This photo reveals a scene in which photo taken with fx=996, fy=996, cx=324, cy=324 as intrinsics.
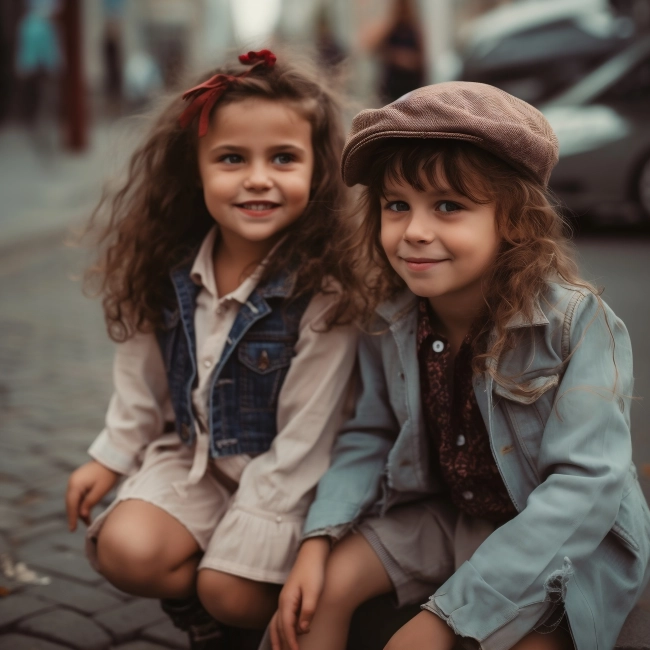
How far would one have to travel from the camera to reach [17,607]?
8.73ft

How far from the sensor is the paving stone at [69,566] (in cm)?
285

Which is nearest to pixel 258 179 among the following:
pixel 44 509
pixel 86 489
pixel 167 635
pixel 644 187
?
pixel 86 489

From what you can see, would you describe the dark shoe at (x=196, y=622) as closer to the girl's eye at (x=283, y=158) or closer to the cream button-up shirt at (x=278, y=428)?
the cream button-up shirt at (x=278, y=428)

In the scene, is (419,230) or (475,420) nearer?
(419,230)

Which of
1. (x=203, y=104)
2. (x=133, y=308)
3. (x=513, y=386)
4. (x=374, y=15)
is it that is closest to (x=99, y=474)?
(x=133, y=308)

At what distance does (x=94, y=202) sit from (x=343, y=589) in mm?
8668

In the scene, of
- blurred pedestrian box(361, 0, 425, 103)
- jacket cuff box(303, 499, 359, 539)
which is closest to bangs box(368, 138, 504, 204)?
jacket cuff box(303, 499, 359, 539)

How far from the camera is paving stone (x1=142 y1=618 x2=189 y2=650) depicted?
2.52 meters

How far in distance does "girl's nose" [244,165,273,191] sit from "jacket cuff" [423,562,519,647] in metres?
1.04

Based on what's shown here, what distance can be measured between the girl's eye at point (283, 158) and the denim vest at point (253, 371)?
0.93ft

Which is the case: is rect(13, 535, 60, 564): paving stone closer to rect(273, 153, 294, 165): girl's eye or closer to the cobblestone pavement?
the cobblestone pavement

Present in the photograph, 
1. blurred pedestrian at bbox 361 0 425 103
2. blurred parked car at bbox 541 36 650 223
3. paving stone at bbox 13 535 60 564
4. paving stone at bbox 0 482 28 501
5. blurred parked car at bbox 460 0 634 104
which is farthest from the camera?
blurred pedestrian at bbox 361 0 425 103

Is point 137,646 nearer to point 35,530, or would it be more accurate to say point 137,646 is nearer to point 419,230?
point 35,530

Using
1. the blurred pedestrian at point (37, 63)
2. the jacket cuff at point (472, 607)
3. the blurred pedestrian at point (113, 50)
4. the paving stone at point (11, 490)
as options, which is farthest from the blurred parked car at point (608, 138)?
the blurred pedestrian at point (113, 50)
